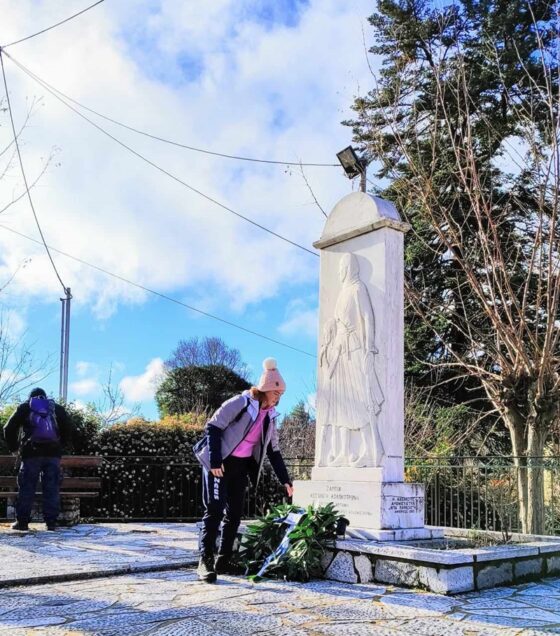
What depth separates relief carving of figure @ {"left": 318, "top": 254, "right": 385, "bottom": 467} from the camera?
264 inches

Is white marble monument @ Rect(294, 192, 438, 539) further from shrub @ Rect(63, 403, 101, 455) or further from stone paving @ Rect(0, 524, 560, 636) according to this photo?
shrub @ Rect(63, 403, 101, 455)

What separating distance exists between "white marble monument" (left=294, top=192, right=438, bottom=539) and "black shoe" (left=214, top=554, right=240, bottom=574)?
1088 millimetres

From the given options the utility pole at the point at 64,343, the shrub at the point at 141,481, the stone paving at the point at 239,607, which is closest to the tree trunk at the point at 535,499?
the stone paving at the point at 239,607

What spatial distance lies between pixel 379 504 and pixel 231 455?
1382mm

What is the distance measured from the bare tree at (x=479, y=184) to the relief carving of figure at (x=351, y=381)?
4927 millimetres

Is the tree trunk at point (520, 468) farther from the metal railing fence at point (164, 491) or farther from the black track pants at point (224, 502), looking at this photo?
the black track pants at point (224, 502)

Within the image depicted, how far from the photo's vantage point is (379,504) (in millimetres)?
6262

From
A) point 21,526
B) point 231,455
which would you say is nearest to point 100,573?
point 231,455

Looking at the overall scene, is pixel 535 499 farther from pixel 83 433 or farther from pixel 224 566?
pixel 83 433

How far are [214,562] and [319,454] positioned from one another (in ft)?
5.18

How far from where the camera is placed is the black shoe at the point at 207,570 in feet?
18.9

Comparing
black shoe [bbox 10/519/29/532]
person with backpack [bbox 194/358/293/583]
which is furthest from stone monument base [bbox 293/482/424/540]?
black shoe [bbox 10/519/29/532]

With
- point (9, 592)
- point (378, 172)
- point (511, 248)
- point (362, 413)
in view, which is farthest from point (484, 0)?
point (9, 592)

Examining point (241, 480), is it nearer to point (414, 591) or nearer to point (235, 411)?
point (235, 411)
